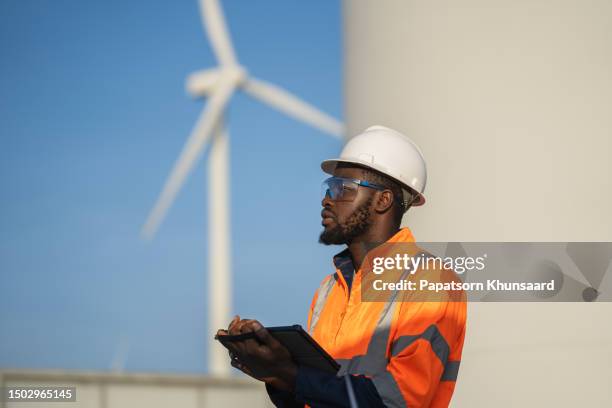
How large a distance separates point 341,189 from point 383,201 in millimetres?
179

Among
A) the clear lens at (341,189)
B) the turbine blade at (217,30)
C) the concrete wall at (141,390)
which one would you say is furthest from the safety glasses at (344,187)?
the turbine blade at (217,30)

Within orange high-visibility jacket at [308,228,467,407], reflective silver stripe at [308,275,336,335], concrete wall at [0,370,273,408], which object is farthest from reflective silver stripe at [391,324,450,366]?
concrete wall at [0,370,273,408]

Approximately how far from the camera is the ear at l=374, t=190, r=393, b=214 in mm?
3539

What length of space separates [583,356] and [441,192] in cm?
100

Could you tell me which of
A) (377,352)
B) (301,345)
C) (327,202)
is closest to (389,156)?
(327,202)

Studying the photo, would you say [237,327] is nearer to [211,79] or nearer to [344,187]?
[344,187]

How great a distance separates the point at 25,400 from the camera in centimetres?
762

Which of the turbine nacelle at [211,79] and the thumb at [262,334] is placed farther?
the turbine nacelle at [211,79]

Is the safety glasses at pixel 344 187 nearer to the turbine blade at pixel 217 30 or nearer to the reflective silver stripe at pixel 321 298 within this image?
the reflective silver stripe at pixel 321 298

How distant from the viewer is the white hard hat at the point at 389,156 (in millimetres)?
3561

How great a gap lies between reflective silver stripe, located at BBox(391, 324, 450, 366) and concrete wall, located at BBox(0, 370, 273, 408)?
5335 millimetres

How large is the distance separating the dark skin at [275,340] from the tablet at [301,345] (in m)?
0.02

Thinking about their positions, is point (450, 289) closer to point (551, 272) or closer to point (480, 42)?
point (551, 272)

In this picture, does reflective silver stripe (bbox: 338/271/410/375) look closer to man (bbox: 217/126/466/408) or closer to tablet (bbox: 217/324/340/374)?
man (bbox: 217/126/466/408)
